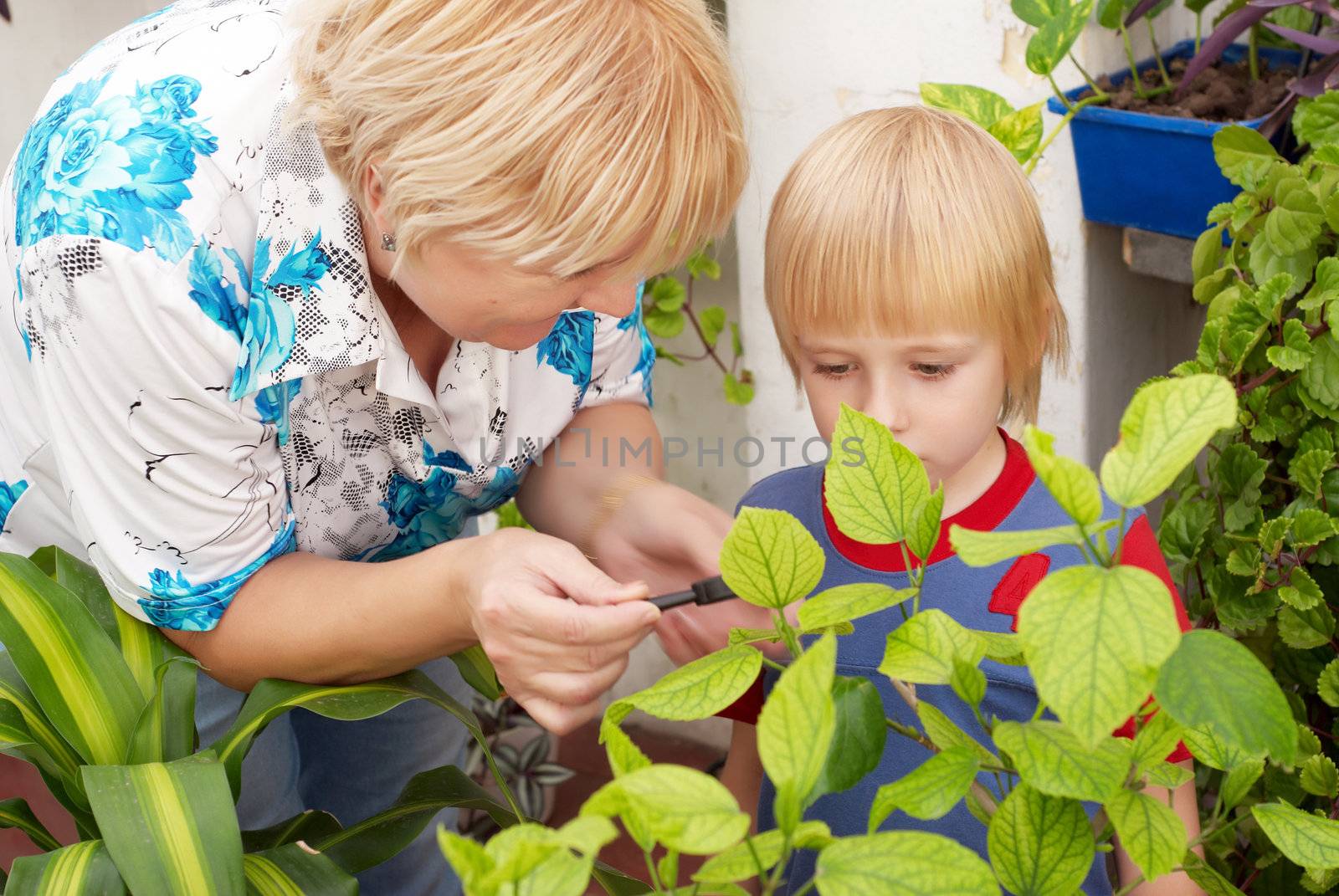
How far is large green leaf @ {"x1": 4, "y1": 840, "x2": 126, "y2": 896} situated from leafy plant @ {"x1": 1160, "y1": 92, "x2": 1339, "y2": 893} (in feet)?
2.81

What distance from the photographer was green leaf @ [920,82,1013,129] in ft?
4.41

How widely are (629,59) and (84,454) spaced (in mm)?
533

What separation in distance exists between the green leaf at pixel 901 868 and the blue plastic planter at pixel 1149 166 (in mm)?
1048

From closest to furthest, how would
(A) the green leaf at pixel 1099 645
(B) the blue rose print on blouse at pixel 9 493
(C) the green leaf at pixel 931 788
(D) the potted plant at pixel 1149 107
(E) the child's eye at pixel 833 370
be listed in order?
(A) the green leaf at pixel 1099 645, (C) the green leaf at pixel 931 788, (E) the child's eye at pixel 833 370, (B) the blue rose print on blouse at pixel 9 493, (D) the potted plant at pixel 1149 107

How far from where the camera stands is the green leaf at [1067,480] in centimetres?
43

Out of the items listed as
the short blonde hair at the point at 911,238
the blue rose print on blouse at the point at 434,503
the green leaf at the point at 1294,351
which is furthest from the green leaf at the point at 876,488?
the blue rose print on blouse at the point at 434,503

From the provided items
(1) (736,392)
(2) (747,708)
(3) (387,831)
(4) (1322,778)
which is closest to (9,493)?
(3) (387,831)

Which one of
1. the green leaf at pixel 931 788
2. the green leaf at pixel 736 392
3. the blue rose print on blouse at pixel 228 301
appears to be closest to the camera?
the green leaf at pixel 931 788

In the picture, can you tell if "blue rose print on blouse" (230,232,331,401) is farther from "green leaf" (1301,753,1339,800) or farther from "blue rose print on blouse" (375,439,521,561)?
"green leaf" (1301,753,1339,800)

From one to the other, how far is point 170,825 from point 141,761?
0.48 ft

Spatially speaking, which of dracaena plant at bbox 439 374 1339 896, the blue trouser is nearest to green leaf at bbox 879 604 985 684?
dracaena plant at bbox 439 374 1339 896

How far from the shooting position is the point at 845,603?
571mm

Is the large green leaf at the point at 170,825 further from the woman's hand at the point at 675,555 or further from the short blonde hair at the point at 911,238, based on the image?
the short blonde hair at the point at 911,238

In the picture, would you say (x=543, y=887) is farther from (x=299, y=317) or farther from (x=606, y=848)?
(x=606, y=848)
